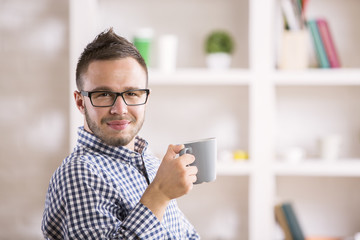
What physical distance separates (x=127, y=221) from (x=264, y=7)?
1.55 m

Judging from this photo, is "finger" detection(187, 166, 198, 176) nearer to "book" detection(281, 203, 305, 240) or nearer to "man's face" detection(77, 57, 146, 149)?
"man's face" detection(77, 57, 146, 149)

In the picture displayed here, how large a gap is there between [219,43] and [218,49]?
0.10ft

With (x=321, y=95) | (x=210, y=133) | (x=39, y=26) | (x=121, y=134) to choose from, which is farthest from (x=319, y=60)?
(x=121, y=134)

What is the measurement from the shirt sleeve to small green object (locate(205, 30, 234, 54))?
4.81 feet

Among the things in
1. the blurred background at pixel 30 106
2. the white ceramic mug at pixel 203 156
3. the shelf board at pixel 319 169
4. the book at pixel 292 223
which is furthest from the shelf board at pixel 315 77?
the white ceramic mug at pixel 203 156

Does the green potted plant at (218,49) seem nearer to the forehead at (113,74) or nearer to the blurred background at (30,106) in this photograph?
the blurred background at (30,106)

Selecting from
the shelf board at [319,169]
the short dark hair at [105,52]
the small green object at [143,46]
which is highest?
the small green object at [143,46]

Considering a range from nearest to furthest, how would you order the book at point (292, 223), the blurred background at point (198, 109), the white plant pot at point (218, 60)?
the book at point (292, 223), the white plant pot at point (218, 60), the blurred background at point (198, 109)

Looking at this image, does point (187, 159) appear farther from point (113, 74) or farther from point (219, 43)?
point (219, 43)

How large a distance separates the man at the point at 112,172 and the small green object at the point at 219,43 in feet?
4.22

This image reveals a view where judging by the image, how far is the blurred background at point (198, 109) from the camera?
2.37 metres

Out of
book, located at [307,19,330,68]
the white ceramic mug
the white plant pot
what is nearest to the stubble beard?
the white ceramic mug

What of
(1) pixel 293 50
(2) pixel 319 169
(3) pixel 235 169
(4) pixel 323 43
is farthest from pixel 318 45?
(3) pixel 235 169

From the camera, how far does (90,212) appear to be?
826mm
